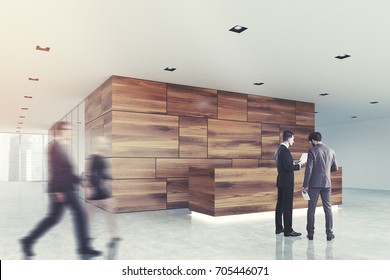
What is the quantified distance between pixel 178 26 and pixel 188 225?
315 centimetres

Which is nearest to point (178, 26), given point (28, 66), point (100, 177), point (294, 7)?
point (294, 7)

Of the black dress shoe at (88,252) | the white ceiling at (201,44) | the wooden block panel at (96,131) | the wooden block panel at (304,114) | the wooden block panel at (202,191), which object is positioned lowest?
the black dress shoe at (88,252)

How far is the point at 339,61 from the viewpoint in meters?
6.02

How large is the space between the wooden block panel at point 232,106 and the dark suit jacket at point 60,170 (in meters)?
5.47

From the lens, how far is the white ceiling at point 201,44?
3965mm

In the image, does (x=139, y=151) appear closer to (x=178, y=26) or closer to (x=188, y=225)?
(x=188, y=225)

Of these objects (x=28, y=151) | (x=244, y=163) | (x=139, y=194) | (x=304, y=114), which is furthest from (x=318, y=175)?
(x=28, y=151)

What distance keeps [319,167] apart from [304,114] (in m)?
6.09

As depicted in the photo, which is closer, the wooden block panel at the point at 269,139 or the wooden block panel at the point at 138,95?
the wooden block panel at the point at 138,95

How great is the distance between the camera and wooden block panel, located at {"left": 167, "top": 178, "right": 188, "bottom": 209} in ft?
24.1

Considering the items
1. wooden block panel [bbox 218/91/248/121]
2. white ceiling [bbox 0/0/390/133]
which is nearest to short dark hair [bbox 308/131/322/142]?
white ceiling [bbox 0/0/390/133]

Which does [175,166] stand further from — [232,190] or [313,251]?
[313,251]

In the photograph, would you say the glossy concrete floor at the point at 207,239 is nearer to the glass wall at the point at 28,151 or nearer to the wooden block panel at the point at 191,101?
the wooden block panel at the point at 191,101

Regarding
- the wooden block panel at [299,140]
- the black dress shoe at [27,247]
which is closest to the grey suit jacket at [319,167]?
the black dress shoe at [27,247]
